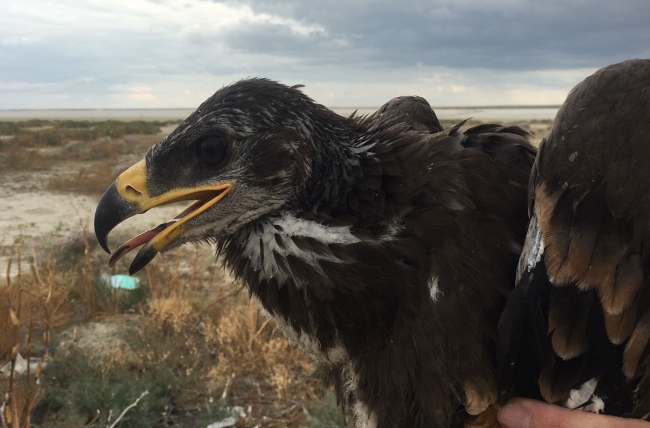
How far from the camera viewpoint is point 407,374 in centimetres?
191

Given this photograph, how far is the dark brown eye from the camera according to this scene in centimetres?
214

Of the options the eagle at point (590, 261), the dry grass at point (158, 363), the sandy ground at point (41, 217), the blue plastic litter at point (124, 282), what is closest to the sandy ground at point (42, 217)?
the sandy ground at point (41, 217)

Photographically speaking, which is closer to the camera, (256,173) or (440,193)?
(440,193)

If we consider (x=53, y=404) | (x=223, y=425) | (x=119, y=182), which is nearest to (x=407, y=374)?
(x=119, y=182)

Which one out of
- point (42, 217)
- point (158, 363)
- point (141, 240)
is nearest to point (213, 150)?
point (141, 240)

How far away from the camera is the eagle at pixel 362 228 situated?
6.11ft

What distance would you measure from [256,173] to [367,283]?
693 mm

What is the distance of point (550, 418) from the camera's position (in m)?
1.79

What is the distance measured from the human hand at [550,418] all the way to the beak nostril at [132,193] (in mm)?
1813

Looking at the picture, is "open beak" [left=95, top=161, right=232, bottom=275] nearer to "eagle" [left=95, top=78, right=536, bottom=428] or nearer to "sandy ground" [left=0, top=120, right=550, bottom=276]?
"eagle" [left=95, top=78, right=536, bottom=428]

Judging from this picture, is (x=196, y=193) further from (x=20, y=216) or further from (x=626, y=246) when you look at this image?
(x=20, y=216)

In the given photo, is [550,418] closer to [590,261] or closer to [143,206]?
[590,261]

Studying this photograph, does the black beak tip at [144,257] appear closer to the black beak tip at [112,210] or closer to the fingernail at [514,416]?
the black beak tip at [112,210]

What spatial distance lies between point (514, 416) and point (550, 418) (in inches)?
5.0
